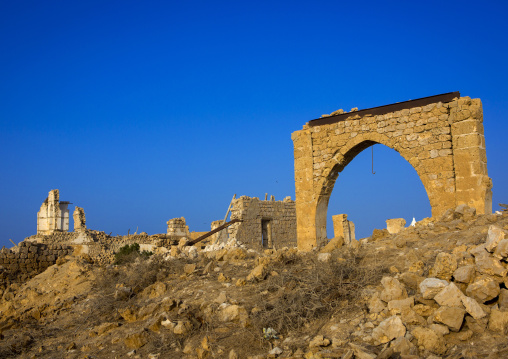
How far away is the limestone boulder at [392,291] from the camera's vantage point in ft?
16.4

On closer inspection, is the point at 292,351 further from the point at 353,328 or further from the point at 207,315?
the point at 207,315

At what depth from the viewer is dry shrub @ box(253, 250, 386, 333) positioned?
5.32 meters

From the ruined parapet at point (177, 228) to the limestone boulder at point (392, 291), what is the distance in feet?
53.8

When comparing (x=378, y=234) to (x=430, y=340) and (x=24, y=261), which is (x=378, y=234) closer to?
(x=430, y=340)

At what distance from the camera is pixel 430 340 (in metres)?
4.23

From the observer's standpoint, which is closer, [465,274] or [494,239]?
[465,274]

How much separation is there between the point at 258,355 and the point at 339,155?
21.4 feet

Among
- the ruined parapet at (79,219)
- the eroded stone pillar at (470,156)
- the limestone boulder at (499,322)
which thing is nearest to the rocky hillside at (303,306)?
the limestone boulder at (499,322)

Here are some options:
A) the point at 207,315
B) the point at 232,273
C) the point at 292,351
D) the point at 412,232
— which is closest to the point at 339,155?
the point at 412,232

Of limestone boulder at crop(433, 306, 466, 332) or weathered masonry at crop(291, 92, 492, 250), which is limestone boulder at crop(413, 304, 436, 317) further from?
weathered masonry at crop(291, 92, 492, 250)

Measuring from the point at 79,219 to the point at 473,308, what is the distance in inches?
858

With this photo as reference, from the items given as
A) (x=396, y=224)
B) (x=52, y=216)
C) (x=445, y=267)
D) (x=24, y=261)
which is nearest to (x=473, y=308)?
(x=445, y=267)

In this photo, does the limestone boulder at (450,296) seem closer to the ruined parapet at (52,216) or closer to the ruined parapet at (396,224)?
the ruined parapet at (396,224)

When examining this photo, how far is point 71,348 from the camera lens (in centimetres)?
626
